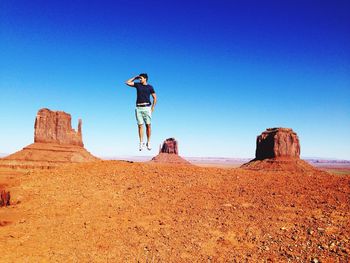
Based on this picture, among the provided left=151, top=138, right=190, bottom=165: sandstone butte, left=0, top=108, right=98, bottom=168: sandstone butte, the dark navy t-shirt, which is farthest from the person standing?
left=151, top=138, right=190, bottom=165: sandstone butte

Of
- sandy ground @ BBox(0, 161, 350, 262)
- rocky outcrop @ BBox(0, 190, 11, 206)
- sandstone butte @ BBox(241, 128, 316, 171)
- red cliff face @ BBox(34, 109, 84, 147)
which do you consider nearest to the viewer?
sandy ground @ BBox(0, 161, 350, 262)

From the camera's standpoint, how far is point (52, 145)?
96312 mm

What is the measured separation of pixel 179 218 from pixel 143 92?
19.1 ft

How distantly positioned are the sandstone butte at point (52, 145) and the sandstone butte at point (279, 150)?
194 feet

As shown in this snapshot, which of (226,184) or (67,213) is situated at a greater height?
(226,184)

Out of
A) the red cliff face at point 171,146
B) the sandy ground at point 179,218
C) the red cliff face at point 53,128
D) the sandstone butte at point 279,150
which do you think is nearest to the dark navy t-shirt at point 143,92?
the sandy ground at point 179,218

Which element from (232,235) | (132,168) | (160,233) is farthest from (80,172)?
(232,235)

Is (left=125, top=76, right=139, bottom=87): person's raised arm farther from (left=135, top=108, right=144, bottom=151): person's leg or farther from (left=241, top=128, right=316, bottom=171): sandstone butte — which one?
(left=241, top=128, right=316, bottom=171): sandstone butte

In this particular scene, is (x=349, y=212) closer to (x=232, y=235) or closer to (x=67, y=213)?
(x=232, y=235)

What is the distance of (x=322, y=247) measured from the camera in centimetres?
554

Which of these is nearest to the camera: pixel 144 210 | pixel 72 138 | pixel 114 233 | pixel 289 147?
pixel 114 233

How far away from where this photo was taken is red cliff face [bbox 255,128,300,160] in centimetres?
9688

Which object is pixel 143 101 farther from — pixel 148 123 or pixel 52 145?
pixel 52 145

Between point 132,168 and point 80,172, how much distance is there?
219 cm
